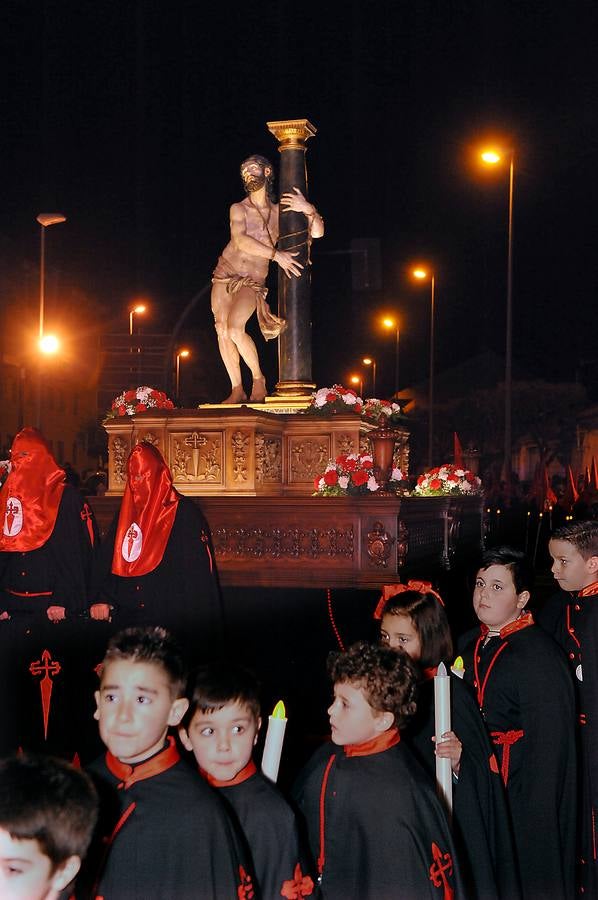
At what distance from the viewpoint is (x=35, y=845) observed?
2.54 m

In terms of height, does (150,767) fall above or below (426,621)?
below

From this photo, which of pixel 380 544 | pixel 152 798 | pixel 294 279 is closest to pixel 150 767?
pixel 152 798

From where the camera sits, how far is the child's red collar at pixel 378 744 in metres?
3.69

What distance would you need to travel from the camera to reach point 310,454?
15648 mm

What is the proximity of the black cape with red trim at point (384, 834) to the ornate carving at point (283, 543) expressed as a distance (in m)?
8.93

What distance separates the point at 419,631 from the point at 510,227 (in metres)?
21.5

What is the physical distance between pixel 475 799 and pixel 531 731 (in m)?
0.55

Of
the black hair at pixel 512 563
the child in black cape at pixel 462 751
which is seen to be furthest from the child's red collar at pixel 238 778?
the black hair at pixel 512 563

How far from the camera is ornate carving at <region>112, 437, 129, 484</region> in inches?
626

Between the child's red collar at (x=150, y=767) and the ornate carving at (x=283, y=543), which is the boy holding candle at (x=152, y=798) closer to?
the child's red collar at (x=150, y=767)

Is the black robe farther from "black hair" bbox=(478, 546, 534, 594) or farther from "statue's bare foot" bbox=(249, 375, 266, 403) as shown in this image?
"statue's bare foot" bbox=(249, 375, 266, 403)

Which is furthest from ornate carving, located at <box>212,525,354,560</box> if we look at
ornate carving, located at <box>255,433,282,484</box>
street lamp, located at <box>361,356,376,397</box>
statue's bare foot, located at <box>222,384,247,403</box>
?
street lamp, located at <box>361,356,376,397</box>

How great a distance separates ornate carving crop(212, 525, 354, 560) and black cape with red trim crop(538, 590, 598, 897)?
20.2 ft

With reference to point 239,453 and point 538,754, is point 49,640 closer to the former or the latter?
point 538,754
